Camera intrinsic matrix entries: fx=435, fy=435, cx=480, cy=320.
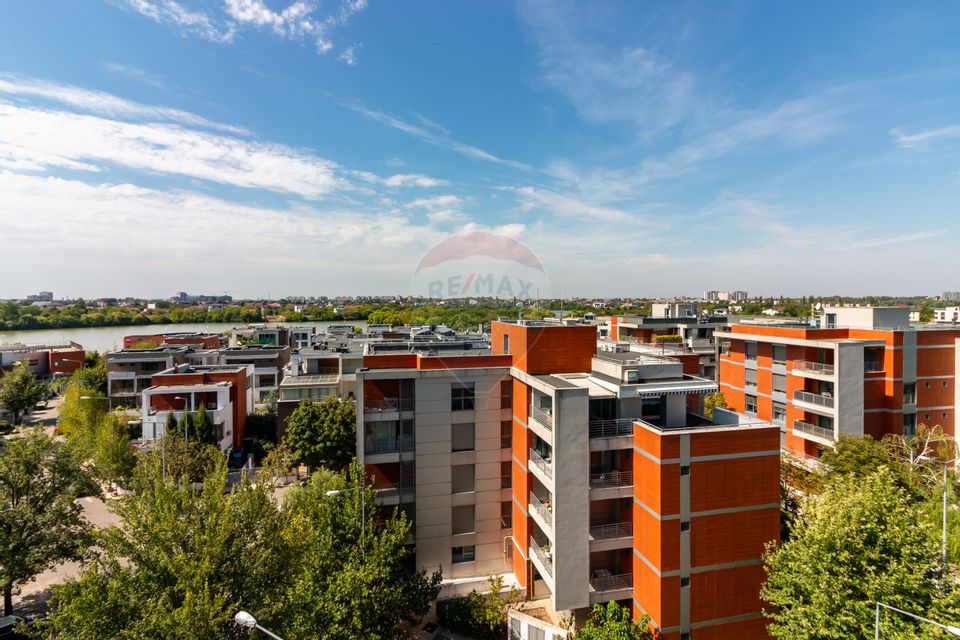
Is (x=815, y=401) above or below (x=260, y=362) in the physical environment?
below

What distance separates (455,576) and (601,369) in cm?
1162

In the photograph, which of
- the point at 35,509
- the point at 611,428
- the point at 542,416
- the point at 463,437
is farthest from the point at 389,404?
the point at 35,509

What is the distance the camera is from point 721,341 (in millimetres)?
43531

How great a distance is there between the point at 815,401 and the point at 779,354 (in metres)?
4.29

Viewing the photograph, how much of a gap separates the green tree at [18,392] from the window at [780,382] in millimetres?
72048

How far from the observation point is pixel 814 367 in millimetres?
28938

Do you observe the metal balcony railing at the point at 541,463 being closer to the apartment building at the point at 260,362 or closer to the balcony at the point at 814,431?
the balcony at the point at 814,431

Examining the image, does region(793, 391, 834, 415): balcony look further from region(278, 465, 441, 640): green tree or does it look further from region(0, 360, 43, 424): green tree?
region(0, 360, 43, 424): green tree

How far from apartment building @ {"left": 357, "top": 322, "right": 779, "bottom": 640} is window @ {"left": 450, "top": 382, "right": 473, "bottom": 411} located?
0.05m

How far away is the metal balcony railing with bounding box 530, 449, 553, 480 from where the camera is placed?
632 inches

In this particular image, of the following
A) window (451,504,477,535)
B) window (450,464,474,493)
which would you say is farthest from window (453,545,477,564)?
window (450,464,474,493)

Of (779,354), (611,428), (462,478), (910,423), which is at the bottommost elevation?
(462,478)

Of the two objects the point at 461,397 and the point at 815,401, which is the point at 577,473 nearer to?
the point at 461,397

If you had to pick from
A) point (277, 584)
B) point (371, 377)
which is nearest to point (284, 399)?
point (371, 377)
